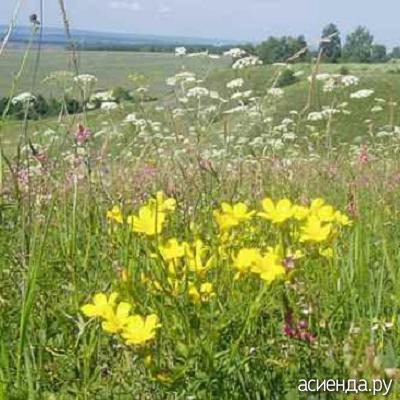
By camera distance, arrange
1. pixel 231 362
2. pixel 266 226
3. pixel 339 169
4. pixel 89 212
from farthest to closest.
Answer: pixel 339 169 → pixel 89 212 → pixel 266 226 → pixel 231 362

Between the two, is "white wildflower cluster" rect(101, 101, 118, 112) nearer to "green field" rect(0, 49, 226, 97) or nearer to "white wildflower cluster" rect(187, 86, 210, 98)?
"green field" rect(0, 49, 226, 97)

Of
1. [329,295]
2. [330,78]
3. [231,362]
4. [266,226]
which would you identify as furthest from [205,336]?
[330,78]

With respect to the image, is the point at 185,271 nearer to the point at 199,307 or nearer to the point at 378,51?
the point at 199,307

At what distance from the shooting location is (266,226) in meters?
2.33

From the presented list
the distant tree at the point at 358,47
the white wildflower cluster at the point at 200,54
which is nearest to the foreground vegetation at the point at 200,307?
the white wildflower cluster at the point at 200,54

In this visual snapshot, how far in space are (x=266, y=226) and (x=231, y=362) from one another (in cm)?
83

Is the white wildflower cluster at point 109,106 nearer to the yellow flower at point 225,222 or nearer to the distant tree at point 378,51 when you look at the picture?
the distant tree at point 378,51

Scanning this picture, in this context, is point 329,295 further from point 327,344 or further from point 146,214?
point 146,214

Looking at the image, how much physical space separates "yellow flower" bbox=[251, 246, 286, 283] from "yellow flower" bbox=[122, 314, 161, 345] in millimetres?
204

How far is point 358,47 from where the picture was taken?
9.18 m

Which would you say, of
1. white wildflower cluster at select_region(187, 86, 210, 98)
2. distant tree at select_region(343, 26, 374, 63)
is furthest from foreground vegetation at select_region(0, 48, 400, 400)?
distant tree at select_region(343, 26, 374, 63)

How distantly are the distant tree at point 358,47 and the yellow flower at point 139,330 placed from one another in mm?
5993

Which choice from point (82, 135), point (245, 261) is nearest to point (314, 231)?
point (245, 261)

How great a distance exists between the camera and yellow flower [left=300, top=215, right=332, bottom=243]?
1688 millimetres
